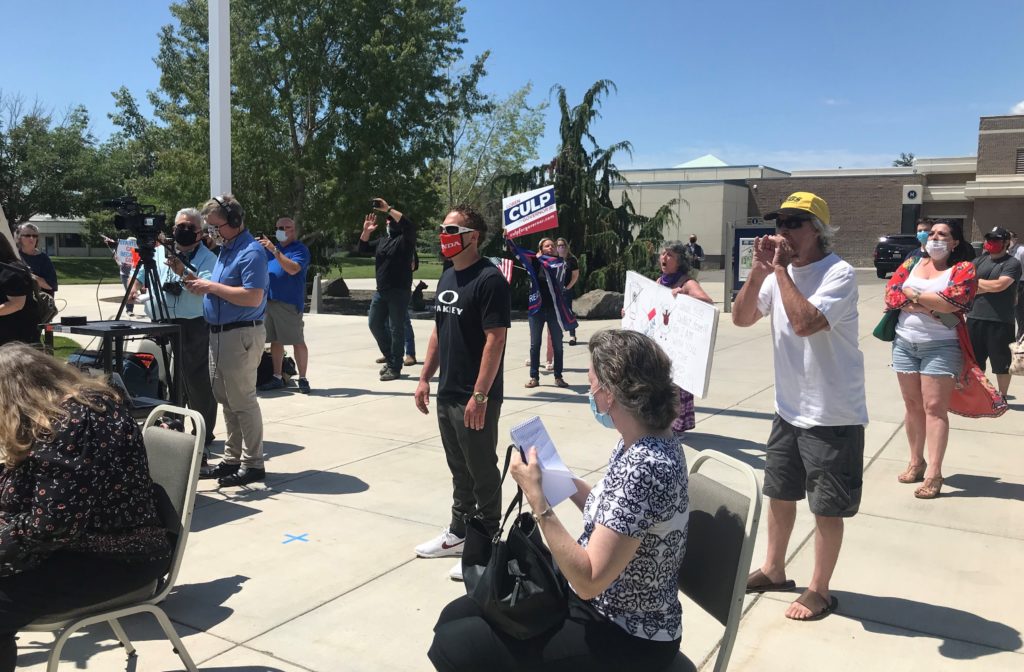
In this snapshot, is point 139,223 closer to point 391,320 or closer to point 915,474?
point 391,320

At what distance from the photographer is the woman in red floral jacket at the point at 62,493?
2.58 m

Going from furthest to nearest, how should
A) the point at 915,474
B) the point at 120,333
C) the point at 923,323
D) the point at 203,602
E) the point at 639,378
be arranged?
the point at 915,474 < the point at 923,323 < the point at 120,333 < the point at 203,602 < the point at 639,378

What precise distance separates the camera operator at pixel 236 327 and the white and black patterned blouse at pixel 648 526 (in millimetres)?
3672

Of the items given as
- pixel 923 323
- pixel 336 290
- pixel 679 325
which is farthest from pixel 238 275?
pixel 336 290

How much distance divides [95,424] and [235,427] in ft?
10.1

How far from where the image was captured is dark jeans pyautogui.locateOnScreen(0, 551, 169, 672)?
2.65 meters

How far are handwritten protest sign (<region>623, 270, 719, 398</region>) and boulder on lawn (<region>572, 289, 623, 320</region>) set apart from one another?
11.3 m

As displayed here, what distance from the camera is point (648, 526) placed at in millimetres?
2236

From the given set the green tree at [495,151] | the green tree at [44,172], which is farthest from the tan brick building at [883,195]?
the green tree at [44,172]

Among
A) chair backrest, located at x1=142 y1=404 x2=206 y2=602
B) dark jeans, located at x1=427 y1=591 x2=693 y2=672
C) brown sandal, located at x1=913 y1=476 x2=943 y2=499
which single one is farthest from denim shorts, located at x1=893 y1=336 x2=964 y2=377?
chair backrest, located at x1=142 y1=404 x2=206 y2=602

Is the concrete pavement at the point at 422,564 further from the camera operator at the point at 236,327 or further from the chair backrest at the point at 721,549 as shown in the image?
the chair backrest at the point at 721,549

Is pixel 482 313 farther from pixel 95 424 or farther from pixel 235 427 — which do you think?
pixel 235 427

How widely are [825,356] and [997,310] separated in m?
6.15

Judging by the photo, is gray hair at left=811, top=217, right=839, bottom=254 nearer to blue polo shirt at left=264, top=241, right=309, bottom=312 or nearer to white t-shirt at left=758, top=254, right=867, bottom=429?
white t-shirt at left=758, top=254, right=867, bottom=429
